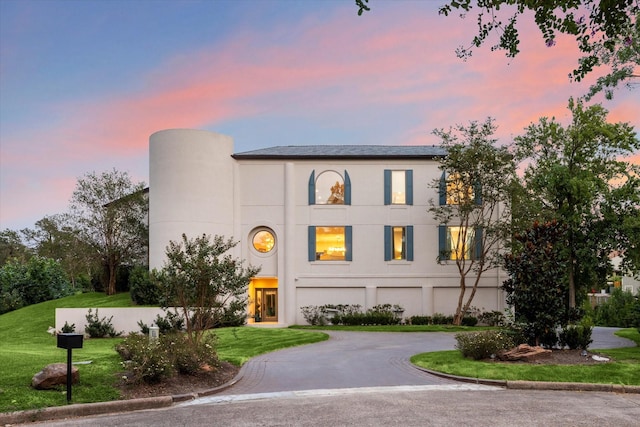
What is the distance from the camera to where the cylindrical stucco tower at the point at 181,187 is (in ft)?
91.4

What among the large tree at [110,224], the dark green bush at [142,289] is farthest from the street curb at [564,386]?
the large tree at [110,224]

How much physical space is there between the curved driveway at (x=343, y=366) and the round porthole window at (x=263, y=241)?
9461 mm

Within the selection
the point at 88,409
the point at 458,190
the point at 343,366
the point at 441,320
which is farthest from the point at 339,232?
the point at 88,409

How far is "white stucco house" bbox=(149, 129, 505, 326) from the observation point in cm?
2998

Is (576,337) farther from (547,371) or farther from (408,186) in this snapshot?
(408,186)

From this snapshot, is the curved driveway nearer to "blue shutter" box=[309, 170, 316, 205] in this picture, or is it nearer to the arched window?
the arched window

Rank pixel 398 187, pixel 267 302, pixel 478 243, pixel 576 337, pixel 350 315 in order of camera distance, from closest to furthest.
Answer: pixel 576 337, pixel 350 315, pixel 478 243, pixel 267 302, pixel 398 187

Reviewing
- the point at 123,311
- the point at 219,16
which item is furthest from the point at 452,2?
the point at 123,311

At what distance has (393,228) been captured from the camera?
30.4 m

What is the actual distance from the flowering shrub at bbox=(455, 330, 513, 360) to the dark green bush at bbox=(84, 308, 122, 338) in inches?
704

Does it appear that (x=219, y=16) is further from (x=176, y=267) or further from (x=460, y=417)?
(x=460, y=417)

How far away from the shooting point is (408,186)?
30.5 metres

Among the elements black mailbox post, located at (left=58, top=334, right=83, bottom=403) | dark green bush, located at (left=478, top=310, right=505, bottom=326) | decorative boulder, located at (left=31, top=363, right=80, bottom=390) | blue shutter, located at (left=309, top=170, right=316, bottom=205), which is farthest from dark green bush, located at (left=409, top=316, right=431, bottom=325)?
black mailbox post, located at (left=58, top=334, right=83, bottom=403)

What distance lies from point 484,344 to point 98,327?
18.9m
